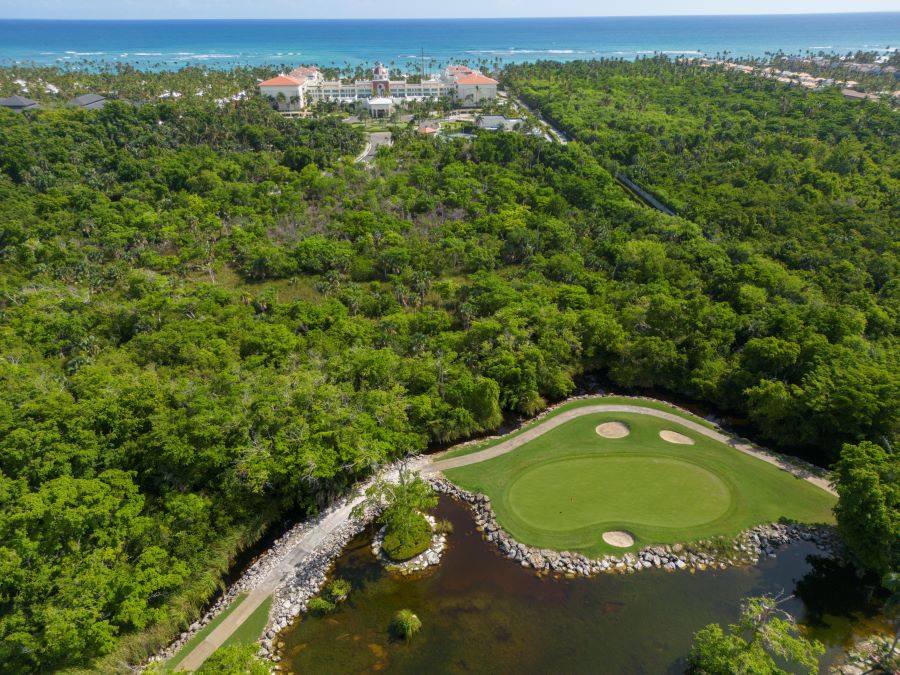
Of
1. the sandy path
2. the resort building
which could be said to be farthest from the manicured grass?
the resort building

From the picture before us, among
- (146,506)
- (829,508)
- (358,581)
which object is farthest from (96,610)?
(829,508)

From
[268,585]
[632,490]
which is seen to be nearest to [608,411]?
[632,490]

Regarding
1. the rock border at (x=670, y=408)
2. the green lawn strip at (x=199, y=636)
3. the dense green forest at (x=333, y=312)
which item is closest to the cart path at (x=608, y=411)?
the rock border at (x=670, y=408)

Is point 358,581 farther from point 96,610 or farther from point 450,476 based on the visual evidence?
point 96,610

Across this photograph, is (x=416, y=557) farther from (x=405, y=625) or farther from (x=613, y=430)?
(x=613, y=430)

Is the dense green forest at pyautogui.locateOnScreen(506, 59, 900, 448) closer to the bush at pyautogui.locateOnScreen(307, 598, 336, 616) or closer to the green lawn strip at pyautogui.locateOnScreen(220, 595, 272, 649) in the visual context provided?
the bush at pyautogui.locateOnScreen(307, 598, 336, 616)

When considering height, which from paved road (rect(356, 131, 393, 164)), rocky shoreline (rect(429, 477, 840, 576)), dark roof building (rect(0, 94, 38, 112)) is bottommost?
rocky shoreline (rect(429, 477, 840, 576))
